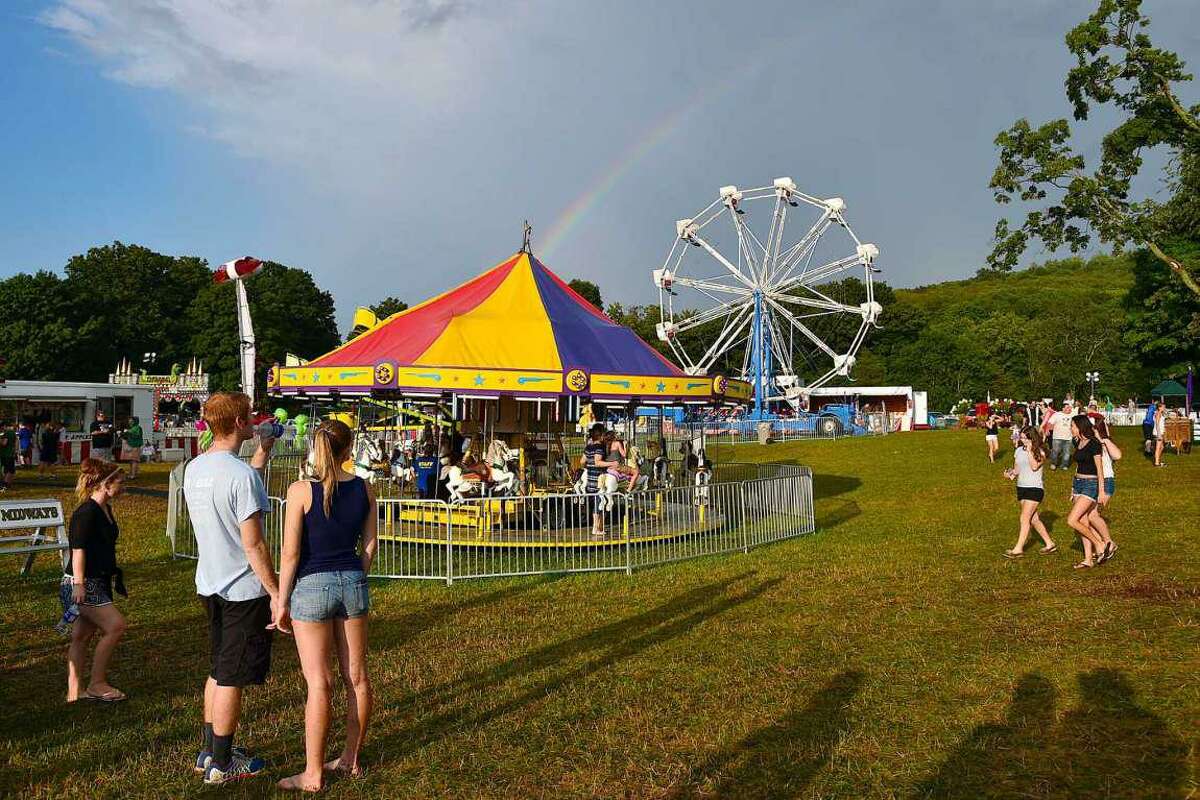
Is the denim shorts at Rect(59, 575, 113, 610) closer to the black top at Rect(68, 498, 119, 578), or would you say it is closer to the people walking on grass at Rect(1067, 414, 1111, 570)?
the black top at Rect(68, 498, 119, 578)

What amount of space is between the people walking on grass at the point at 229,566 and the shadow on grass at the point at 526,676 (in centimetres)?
88

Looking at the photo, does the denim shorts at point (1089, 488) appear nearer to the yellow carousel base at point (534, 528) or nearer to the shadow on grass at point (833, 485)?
→ the yellow carousel base at point (534, 528)

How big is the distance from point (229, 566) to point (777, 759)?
292cm

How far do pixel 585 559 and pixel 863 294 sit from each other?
74946 mm

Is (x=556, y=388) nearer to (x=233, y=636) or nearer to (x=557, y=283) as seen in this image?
(x=557, y=283)

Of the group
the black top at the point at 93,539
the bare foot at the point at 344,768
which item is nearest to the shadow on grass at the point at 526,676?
the bare foot at the point at 344,768

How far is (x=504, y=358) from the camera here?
12820 millimetres

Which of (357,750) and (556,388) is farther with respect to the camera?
(556,388)

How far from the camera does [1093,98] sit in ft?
72.8

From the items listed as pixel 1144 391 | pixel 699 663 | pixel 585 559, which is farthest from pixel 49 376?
pixel 1144 391

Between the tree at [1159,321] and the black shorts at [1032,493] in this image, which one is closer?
the black shorts at [1032,493]

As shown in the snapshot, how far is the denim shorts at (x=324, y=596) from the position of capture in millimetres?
3914

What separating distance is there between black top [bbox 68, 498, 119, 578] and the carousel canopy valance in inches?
256

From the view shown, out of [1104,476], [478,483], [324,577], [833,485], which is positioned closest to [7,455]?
[478,483]
